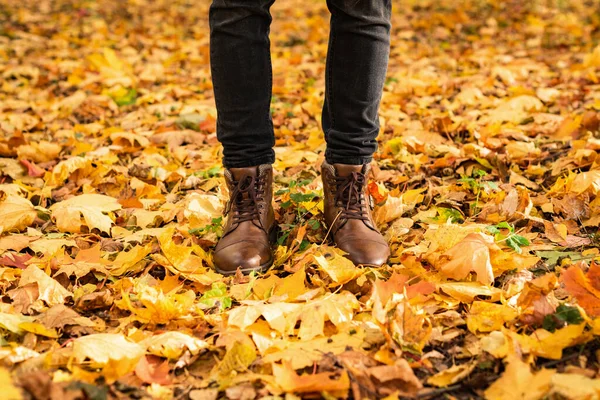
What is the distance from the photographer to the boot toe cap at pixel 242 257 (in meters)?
1.58

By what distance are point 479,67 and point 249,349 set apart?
316cm

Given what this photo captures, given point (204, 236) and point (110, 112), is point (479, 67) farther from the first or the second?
point (204, 236)

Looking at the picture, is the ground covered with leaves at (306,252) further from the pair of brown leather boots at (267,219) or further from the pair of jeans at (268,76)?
the pair of jeans at (268,76)

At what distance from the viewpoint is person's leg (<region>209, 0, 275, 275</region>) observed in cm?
153

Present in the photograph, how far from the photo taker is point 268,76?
162cm

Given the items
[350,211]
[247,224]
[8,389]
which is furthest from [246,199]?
[8,389]

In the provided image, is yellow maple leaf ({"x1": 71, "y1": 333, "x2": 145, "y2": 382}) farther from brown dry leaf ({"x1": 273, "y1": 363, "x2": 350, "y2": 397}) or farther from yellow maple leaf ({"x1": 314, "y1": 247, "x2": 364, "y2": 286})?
yellow maple leaf ({"x1": 314, "y1": 247, "x2": 364, "y2": 286})

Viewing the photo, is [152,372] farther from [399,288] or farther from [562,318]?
[562,318]

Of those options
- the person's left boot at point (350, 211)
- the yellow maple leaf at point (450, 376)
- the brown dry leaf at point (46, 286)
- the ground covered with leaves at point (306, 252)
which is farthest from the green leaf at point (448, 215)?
the brown dry leaf at point (46, 286)

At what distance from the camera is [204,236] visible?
1.82 metres

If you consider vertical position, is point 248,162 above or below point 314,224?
above

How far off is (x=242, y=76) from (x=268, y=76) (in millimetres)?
88

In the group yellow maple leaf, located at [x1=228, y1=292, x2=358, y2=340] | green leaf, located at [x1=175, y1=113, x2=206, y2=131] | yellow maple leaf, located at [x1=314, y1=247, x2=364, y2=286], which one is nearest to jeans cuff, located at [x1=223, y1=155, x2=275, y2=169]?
yellow maple leaf, located at [x1=314, y1=247, x2=364, y2=286]

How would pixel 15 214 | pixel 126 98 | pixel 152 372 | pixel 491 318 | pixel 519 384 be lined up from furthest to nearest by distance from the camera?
pixel 126 98 → pixel 15 214 → pixel 491 318 → pixel 152 372 → pixel 519 384
